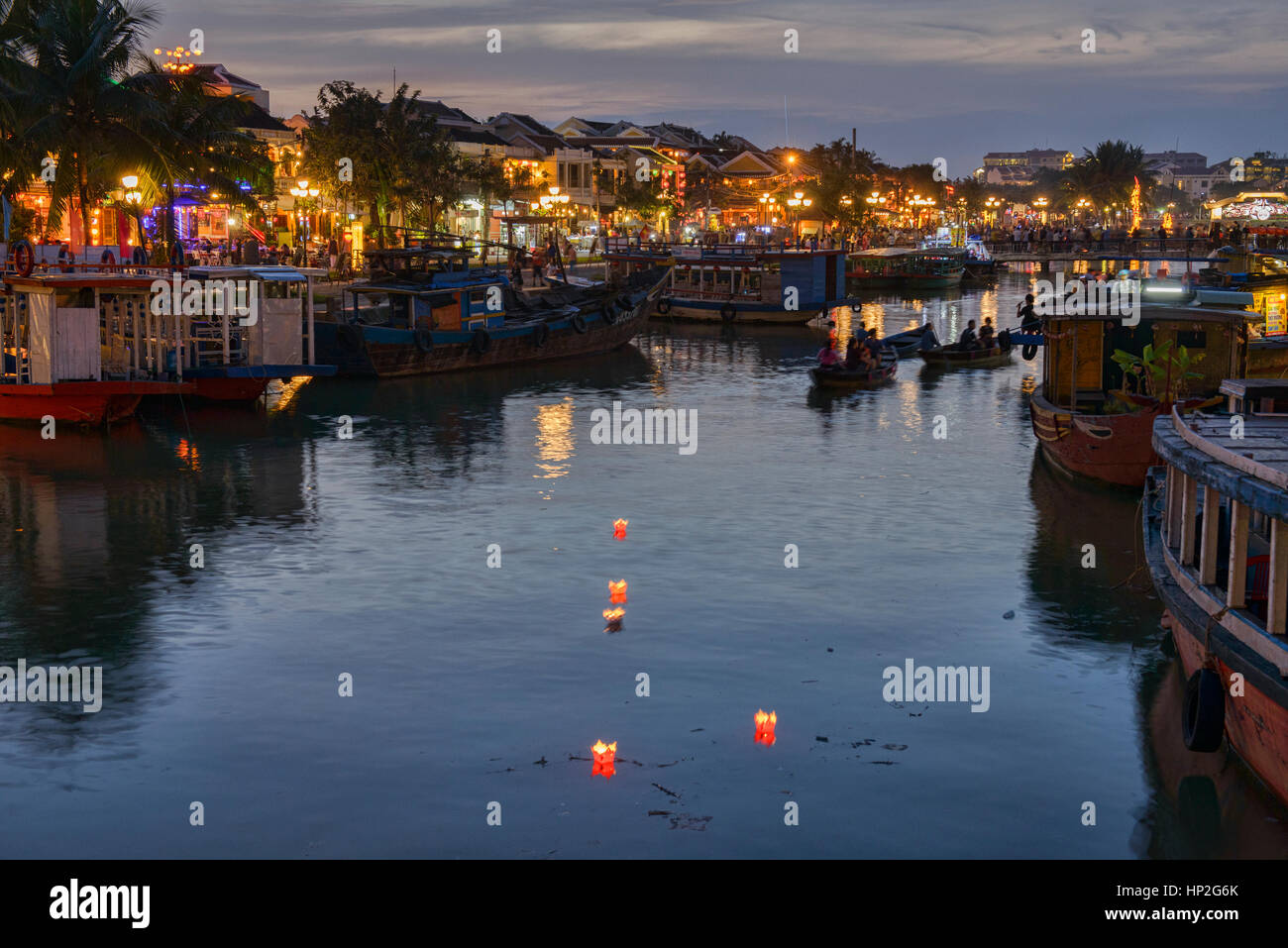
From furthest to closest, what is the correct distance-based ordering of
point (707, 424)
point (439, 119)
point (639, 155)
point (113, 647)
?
point (639, 155), point (439, 119), point (707, 424), point (113, 647)

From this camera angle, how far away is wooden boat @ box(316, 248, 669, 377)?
125 feet

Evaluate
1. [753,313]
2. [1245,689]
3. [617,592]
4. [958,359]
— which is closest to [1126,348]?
[617,592]

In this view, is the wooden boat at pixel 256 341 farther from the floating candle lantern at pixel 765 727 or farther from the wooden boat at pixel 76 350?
the floating candle lantern at pixel 765 727

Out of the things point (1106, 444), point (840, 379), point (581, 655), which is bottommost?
point (581, 655)

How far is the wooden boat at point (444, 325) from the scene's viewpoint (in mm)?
38219

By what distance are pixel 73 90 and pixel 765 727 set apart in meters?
30.2

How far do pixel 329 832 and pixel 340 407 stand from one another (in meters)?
24.6

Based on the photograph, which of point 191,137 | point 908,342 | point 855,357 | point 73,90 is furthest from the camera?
point 908,342

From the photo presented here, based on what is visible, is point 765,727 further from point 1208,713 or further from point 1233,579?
point 1233,579

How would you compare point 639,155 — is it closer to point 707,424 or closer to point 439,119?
point 439,119

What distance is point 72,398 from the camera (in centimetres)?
2848

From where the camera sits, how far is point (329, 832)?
1053 cm

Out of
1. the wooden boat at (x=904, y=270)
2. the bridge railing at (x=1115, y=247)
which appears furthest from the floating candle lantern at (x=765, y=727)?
the bridge railing at (x=1115, y=247)

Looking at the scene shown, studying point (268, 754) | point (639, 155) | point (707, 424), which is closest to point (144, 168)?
point (707, 424)
